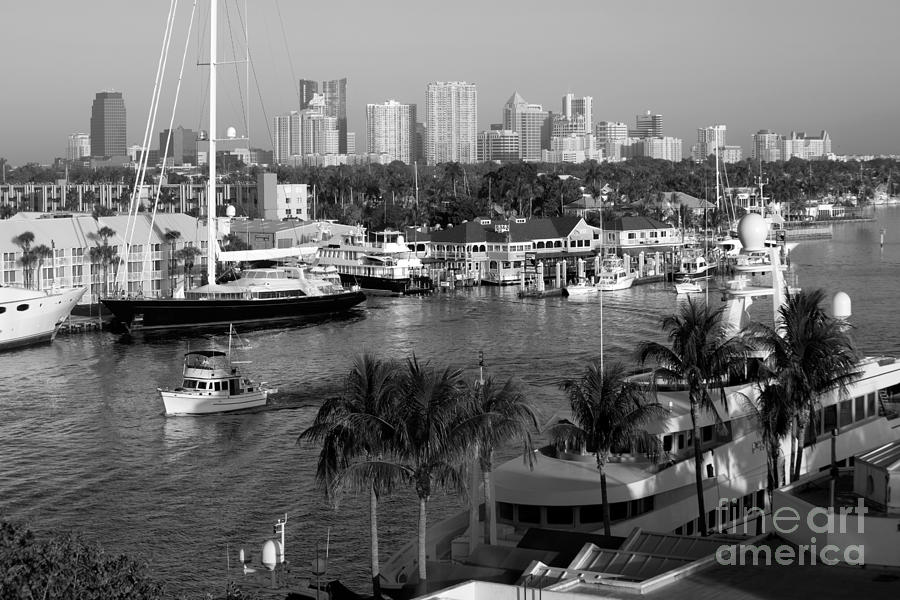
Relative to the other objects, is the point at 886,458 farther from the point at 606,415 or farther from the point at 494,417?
the point at 606,415

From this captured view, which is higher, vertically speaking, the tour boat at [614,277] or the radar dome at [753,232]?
the radar dome at [753,232]

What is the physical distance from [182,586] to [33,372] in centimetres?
2572

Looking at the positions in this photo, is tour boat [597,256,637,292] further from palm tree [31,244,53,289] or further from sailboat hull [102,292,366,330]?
palm tree [31,244,53,289]

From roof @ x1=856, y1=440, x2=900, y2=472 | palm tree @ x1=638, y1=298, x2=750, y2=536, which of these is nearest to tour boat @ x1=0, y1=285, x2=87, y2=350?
palm tree @ x1=638, y1=298, x2=750, y2=536

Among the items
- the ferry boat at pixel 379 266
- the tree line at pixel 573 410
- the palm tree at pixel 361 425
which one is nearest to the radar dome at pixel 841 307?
the tree line at pixel 573 410

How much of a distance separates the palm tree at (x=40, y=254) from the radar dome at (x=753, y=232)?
144 ft

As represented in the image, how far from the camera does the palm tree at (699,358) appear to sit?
20500mm

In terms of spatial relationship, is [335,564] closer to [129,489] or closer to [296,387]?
[129,489]

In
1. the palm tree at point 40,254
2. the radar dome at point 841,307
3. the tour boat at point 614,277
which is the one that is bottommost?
the tour boat at point 614,277

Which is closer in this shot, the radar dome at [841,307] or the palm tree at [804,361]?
the palm tree at [804,361]

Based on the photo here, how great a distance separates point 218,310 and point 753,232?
38.2 m

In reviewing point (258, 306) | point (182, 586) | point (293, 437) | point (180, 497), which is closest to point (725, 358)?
point (182, 586)

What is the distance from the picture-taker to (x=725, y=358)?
20.6m

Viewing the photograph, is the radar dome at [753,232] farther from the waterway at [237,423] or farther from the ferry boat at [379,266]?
the ferry boat at [379,266]
